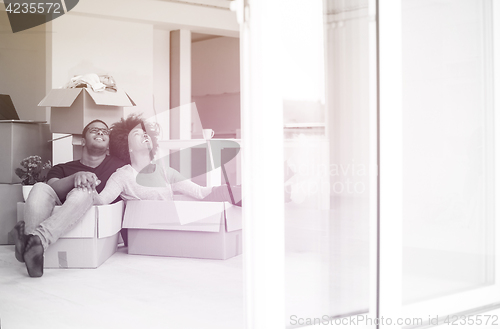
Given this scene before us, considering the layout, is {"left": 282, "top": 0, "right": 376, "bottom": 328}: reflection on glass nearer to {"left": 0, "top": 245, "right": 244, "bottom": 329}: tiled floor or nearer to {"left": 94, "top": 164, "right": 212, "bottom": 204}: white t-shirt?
{"left": 0, "top": 245, "right": 244, "bottom": 329}: tiled floor

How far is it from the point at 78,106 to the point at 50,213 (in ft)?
2.83

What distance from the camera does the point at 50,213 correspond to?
253 centimetres

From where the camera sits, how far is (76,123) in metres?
3.12

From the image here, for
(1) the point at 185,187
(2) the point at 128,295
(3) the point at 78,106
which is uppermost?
(3) the point at 78,106

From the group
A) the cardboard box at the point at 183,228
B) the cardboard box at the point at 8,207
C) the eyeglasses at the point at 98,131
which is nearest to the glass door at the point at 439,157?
the cardboard box at the point at 183,228

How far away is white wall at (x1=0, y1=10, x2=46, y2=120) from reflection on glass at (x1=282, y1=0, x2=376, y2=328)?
3855 mm

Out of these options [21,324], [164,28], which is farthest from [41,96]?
[21,324]

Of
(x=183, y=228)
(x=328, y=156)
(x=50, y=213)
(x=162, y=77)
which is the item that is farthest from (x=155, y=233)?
(x=162, y=77)

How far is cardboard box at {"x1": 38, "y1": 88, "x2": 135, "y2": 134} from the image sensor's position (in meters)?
3.08

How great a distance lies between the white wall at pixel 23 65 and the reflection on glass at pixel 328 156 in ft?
12.6

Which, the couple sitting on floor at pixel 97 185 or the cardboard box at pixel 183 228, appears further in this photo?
the cardboard box at pixel 183 228

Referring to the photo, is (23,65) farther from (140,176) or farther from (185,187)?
(185,187)

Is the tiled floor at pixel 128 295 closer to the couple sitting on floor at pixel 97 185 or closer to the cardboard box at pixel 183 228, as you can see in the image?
the cardboard box at pixel 183 228

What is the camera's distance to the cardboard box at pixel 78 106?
121 inches
